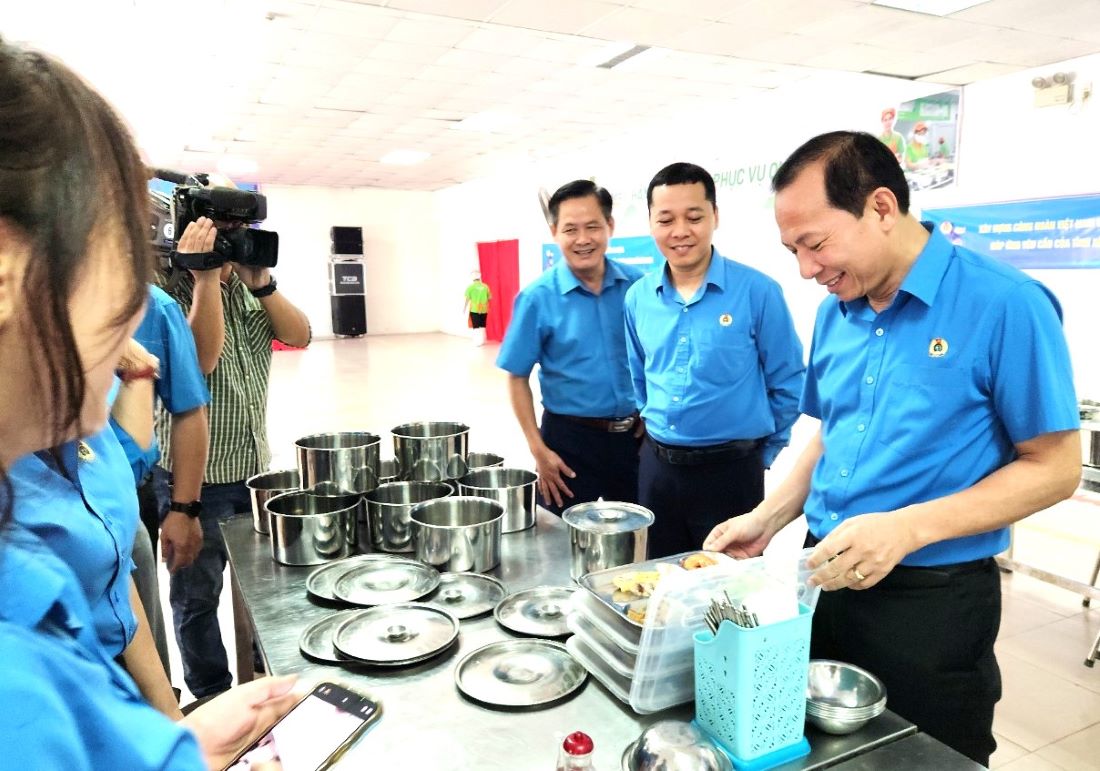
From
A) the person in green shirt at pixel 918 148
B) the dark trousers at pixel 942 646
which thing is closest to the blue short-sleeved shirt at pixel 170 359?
the dark trousers at pixel 942 646

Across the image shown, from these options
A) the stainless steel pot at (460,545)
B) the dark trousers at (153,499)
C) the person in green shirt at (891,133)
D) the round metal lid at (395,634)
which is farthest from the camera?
the person in green shirt at (891,133)

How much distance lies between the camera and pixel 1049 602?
3.25m

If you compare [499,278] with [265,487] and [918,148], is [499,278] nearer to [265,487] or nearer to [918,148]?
[918,148]

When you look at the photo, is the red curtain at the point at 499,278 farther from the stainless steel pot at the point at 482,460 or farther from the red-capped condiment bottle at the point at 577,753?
the red-capped condiment bottle at the point at 577,753

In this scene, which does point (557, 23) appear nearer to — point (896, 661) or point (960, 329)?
point (960, 329)

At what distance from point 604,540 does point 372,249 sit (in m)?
15.2

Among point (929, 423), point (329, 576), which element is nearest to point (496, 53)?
point (329, 576)

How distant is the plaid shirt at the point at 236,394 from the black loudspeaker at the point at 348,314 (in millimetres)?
13108

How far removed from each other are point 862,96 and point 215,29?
205 inches

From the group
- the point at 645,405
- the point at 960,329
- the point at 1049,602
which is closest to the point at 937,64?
the point at 1049,602

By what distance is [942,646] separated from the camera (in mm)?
1352

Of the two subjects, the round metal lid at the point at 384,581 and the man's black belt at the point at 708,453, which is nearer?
the round metal lid at the point at 384,581

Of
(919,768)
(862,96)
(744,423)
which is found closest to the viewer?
(919,768)

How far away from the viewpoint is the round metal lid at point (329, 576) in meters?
1.46
